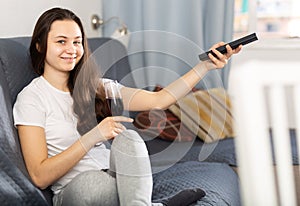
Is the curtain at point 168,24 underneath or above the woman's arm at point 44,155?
above

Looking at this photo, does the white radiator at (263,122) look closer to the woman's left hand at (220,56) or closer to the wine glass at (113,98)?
the woman's left hand at (220,56)

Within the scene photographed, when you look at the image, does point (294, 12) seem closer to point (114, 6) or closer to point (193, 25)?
point (193, 25)

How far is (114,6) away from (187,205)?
1.78 metres

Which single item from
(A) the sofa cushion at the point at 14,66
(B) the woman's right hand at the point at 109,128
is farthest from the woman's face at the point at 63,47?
(B) the woman's right hand at the point at 109,128

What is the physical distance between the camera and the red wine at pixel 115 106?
186cm

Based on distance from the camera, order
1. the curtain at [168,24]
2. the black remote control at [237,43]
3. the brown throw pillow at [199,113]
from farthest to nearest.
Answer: the curtain at [168,24] → the brown throw pillow at [199,113] → the black remote control at [237,43]

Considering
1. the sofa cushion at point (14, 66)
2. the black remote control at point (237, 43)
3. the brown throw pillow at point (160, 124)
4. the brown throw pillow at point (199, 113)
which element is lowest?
the brown throw pillow at point (160, 124)

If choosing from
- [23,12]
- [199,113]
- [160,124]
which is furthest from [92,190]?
[23,12]

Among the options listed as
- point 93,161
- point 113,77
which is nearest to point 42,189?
point 93,161

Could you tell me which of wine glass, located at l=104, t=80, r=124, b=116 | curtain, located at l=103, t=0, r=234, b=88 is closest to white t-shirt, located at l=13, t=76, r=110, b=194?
wine glass, located at l=104, t=80, r=124, b=116

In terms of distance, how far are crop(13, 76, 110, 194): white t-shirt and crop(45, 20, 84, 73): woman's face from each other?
70 mm

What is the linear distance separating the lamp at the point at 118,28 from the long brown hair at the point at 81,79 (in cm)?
124

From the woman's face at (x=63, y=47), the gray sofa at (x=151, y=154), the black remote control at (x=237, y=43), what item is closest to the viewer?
the black remote control at (x=237, y=43)

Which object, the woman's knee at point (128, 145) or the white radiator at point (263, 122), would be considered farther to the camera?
the woman's knee at point (128, 145)
